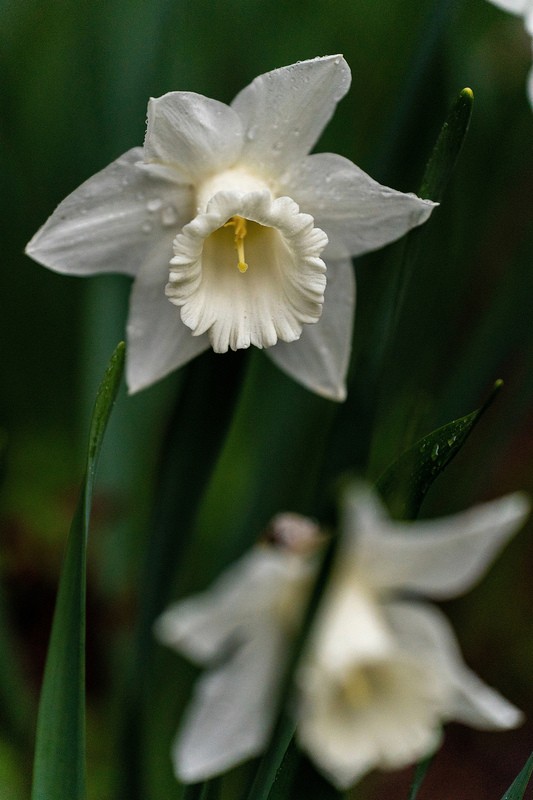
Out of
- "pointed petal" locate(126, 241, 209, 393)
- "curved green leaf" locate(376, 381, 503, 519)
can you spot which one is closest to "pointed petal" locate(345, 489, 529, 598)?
"curved green leaf" locate(376, 381, 503, 519)

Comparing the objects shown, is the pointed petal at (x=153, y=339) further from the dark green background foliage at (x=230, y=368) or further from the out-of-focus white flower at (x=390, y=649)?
the out-of-focus white flower at (x=390, y=649)

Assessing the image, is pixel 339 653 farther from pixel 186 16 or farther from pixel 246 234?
pixel 186 16

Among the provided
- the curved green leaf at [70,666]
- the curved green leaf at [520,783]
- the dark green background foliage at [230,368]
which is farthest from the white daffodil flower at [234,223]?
the curved green leaf at [520,783]

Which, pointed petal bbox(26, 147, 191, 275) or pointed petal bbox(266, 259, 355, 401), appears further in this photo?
pointed petal bbox(266, 259, 355, 401)

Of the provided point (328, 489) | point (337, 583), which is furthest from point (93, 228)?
point (337, 583)

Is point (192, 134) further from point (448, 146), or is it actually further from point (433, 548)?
point (433, 548)

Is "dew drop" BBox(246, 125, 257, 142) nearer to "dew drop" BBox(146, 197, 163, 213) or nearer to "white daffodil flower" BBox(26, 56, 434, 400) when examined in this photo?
"white daffodil flower" BBox(26, 56, 434, 400)
